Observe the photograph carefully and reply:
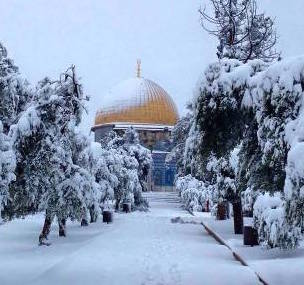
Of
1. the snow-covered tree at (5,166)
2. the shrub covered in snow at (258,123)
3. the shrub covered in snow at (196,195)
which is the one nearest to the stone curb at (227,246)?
the shrub covered in snow at (258,123)

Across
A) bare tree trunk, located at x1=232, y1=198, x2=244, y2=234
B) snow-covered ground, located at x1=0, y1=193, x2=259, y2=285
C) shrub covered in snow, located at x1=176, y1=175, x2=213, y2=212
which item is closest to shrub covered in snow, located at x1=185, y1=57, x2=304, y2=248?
snow-covered ground, located at x1=0, y1=193, x2=259, y2=285

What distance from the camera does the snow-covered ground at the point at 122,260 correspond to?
30.8ft

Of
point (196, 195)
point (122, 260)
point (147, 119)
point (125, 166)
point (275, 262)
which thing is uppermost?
point (147, 119)

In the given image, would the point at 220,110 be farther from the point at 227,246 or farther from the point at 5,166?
Answer: the point at 227,246

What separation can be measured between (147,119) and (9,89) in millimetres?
64736

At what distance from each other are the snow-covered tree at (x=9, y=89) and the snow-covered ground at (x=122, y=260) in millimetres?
2719

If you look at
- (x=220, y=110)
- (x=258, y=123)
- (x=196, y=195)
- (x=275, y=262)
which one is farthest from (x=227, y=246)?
(x=196, y=195)

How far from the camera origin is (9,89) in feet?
27.7

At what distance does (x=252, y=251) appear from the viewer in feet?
41.5

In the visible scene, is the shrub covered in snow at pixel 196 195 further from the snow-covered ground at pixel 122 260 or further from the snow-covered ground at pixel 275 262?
the snow-covered ground at pixel 275 262

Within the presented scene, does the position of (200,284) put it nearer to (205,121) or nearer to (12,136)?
(205,121)

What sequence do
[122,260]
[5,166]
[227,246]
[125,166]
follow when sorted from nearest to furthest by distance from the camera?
[5,166] < [122,260] < [227,246] < [125,166]

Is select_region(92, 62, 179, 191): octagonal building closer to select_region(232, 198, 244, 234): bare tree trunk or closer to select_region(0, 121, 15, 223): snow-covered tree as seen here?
select_region(232, 198, 244, 234): bare tree trunk

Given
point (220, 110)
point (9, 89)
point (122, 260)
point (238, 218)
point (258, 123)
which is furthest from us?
point (238, 218)
